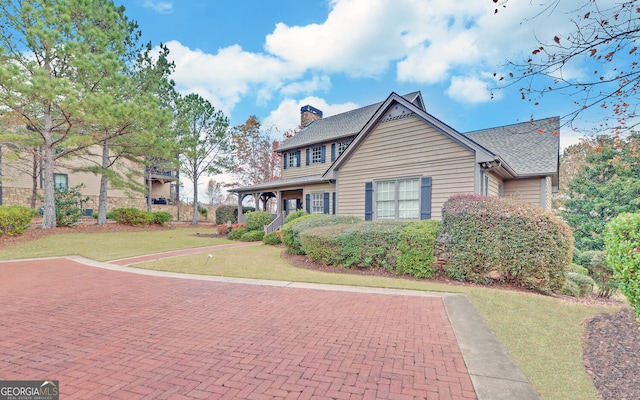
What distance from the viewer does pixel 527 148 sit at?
44.1ft

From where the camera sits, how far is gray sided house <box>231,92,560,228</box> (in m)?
9.77

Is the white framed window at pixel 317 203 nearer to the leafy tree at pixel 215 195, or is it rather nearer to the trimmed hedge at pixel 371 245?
the trimmed hedge at pixel 371 245

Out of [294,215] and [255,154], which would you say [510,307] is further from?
[255,154]

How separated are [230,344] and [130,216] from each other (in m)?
20.7

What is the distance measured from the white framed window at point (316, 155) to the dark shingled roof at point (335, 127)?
20.1 inches

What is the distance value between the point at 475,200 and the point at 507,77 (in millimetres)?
4160

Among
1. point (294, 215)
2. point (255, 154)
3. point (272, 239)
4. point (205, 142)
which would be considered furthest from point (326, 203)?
point (255, 154)

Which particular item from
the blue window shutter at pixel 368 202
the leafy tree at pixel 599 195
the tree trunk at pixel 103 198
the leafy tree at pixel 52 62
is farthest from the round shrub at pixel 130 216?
the leafy tree at pixel 599 195

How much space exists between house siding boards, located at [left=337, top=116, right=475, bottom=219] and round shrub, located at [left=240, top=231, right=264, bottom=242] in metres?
5.26

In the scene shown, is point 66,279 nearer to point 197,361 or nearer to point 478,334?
point 197,361

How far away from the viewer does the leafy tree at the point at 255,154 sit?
31.6 m

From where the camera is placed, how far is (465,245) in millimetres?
7109

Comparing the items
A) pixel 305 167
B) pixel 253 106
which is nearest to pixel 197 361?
pixel 305 167

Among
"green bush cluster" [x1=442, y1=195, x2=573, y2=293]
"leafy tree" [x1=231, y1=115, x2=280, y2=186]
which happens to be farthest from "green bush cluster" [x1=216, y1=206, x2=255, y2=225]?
"green bush cluster" [x1=442, y1=195, x2=573, y2=293]
